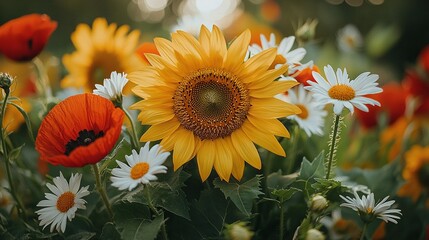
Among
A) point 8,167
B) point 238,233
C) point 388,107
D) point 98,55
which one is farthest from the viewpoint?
point 388,107

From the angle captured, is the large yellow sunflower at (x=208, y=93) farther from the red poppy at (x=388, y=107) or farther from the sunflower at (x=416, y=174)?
the red poppy at (x=388, y=107)

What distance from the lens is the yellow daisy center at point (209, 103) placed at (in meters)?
0.56

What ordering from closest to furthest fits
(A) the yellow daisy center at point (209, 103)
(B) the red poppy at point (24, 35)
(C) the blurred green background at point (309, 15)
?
(A) the yellow daisy center at point (209, 103) < (B) the red poppy at point (24, 35) < (C) the blurred green background at point (309, 15)

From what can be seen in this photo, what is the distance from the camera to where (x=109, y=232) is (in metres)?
0.53

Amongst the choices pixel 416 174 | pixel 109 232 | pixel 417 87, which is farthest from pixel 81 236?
A: pixel 417 87

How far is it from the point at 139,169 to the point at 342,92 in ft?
0.66

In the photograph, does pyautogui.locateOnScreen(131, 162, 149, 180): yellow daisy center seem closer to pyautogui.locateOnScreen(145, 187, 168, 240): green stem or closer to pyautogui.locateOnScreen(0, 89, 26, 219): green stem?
pyautogui.locateOnScreen(145, 187, 168, 240): green stem

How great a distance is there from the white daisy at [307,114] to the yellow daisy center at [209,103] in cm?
8

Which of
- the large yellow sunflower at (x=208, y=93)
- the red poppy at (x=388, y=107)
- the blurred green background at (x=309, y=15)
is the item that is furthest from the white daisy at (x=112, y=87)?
the blurred green background at (x=309, y=15)

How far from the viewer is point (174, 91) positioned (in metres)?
0.56

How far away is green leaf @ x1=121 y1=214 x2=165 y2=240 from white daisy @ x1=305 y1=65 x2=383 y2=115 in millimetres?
185

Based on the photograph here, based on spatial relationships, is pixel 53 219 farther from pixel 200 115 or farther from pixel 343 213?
pixel 343 213

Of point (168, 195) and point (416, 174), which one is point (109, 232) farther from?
point (416, 174)

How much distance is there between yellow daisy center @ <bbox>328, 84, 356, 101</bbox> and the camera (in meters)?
0.53
